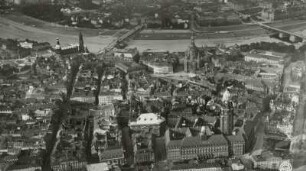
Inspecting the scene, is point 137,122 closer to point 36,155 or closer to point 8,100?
point 36,155

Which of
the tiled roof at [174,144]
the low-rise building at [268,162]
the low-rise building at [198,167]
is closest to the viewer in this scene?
the low-rise building at [198,167]

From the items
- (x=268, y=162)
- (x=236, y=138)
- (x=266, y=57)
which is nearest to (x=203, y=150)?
(x=236, y=138)

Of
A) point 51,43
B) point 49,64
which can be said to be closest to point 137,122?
point 49,64

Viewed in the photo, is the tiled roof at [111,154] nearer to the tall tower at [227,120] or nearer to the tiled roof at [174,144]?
the tiled roof at [174,144]

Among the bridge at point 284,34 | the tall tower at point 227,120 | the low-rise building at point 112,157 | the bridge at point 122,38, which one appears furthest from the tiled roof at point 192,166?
the bridge at point 284,34

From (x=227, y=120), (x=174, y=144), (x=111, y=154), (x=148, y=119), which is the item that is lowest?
Answer: (x=111, y=154)

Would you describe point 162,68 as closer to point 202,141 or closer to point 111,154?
point 202,141
